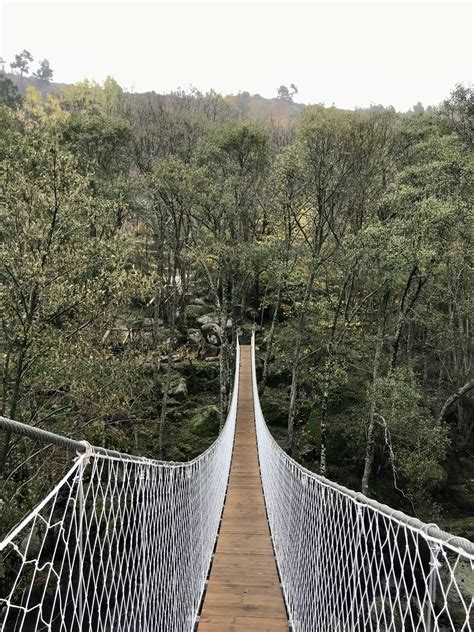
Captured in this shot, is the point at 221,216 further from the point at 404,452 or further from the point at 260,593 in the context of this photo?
the point at 260,593

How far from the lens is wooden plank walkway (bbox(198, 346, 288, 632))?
273cm

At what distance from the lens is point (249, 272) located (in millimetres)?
10742

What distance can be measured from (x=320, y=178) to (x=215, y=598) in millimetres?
6979

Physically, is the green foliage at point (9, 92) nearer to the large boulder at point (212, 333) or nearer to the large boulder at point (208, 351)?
the large boulder at point (212, 333)

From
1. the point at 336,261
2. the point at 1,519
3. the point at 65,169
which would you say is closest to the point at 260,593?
the point at 1,519

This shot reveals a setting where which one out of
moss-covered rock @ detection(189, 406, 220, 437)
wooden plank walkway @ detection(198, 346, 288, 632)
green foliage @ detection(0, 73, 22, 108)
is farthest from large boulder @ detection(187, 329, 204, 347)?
green foliage @ detection(0, 73, 22, 108)

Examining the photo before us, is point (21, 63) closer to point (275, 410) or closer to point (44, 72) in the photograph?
point (44, 72)

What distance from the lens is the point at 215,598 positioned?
300 cm

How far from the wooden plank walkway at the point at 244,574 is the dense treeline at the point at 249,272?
1.77 meters

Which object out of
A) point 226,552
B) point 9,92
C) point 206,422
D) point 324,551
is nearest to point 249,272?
point 206,422

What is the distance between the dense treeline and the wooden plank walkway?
1.77m

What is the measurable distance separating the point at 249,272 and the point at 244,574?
7950mm

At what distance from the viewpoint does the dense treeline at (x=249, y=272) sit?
4734 mm

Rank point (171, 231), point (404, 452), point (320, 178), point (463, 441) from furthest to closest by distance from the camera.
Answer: point (171, 231), point (463, 441), point (320, 178), point (404, 452)
